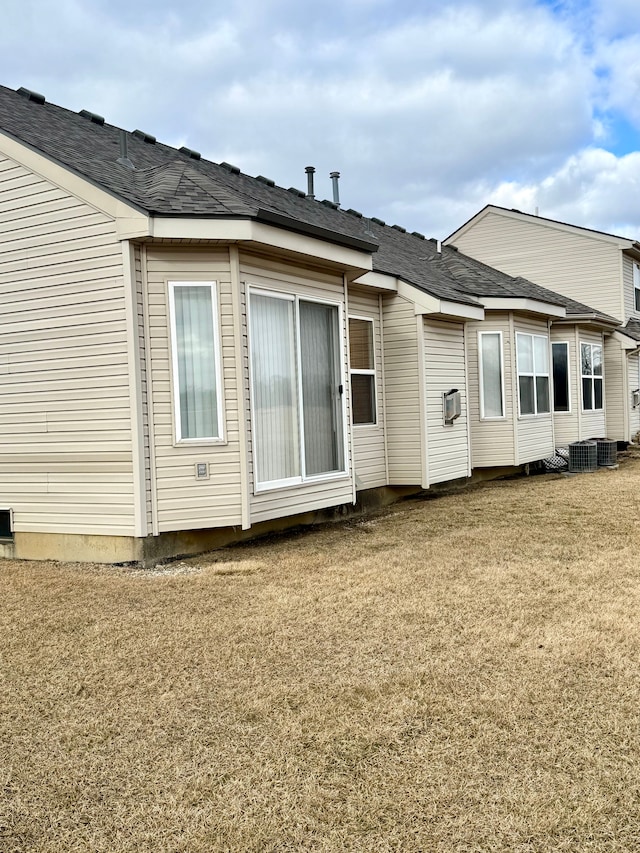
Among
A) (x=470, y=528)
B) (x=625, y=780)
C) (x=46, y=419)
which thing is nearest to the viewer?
(x=625, y=780)

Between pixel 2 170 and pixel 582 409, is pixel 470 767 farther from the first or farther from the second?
pixel 582 409

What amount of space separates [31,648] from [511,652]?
302cm

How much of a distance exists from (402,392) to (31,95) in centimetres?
644

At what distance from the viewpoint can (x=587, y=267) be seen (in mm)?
18297

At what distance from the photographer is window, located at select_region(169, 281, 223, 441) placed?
6.69 m

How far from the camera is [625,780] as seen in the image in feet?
9.16

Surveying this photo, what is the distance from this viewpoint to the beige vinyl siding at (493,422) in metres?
12.3

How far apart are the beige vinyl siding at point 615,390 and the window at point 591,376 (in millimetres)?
1669

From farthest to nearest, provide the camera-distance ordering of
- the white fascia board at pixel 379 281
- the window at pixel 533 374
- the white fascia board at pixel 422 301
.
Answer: the window at pixel 533 374, the white fascia board at pixel 422 301, the white fascia board at pixel 379 281

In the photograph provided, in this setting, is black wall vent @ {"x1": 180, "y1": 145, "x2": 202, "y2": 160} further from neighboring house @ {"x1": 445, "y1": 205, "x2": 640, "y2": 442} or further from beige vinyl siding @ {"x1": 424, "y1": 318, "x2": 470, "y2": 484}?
neighboring house @ {"x1": 445, "y1": 205, "x2": 640, "y2": 442}

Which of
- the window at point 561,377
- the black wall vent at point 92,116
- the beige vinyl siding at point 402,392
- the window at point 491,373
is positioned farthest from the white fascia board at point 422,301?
the window at point 561,377

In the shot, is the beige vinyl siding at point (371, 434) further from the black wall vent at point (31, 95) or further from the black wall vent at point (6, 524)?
the black wall vent at point (31, 95)

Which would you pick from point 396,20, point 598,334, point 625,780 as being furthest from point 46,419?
point 598,334

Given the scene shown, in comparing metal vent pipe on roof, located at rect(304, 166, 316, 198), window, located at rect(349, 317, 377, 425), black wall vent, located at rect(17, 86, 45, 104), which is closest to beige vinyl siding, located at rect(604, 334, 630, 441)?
metal vent pipe on roof, located at rect(304, 166, 316, 198)
